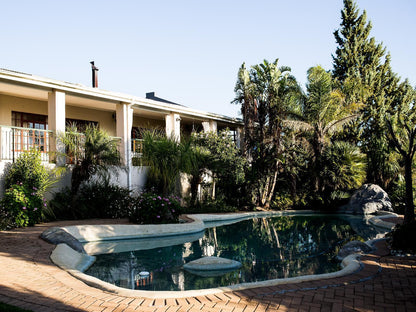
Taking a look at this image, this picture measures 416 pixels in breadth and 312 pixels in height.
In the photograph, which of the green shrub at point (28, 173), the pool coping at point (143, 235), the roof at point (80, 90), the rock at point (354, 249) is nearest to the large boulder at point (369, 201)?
the pool coping at point (143, 235)

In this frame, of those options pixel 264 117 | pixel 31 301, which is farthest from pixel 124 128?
pixel 31 301

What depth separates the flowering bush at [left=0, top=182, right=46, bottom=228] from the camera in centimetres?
916

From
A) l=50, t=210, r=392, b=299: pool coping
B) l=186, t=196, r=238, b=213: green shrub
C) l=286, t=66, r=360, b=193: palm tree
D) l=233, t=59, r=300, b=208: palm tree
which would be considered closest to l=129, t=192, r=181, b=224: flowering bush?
l=50, t=210, r=392, b=299: pool coping

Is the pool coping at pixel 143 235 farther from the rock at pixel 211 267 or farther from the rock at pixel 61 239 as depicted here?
the rock at pixel 211 267

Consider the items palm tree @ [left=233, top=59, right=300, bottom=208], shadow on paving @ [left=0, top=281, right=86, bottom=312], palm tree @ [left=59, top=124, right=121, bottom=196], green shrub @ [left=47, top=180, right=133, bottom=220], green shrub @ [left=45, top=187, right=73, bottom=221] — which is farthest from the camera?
palm tree @ [left=233, top=59, right=300, bottom=208]

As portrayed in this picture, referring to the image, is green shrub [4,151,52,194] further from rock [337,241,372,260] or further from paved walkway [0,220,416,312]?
rock [337,241,372,260]

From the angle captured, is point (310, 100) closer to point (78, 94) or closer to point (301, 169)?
point (301, 169)

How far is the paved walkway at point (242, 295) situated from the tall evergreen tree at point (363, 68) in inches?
740

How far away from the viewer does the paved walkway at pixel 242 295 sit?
3.87 metres

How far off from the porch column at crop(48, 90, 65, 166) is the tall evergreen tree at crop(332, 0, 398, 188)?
57.8 feet

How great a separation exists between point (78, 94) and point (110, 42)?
3337mm

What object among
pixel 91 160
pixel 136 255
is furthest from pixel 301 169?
pixel 136 255

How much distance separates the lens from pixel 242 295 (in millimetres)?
4312

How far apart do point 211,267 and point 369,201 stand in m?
13.0
